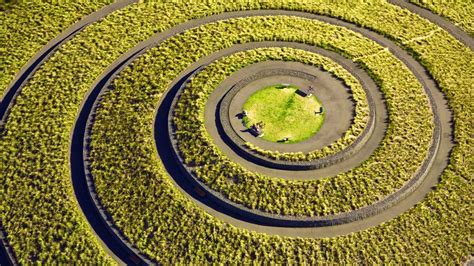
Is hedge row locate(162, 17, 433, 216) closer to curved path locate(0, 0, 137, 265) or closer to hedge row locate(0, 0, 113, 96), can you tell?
curved path locate(0, 0, 137, 265)

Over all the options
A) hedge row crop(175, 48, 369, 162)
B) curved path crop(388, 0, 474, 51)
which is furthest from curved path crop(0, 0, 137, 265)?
curved path crop(388, 0, 474, 51)

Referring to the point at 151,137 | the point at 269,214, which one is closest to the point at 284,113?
the point at 269,214

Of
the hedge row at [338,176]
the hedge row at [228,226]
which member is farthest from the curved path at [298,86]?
the hedge row at [228,226]

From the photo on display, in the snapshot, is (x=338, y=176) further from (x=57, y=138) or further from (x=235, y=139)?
(x=57, y=138)

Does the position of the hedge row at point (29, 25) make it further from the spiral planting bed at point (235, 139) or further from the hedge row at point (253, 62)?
the hedge row at point (253, 62)

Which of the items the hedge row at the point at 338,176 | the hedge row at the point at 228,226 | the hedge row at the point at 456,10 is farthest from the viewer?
the hedge row at the point at 456,10
